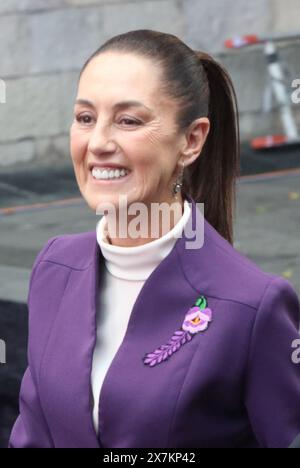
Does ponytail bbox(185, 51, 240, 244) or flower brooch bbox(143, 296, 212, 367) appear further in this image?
ponytail bbox(185, 51, 240, 244)

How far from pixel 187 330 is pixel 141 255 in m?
0.21

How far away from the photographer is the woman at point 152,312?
9.02 feet

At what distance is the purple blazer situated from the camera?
9.00ft

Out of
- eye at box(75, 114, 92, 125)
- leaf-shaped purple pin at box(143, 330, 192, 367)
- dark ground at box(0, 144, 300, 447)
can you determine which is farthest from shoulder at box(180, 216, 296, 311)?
dark ground at box(0, 144, 300, 447)

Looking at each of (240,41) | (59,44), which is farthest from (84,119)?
(240,41)

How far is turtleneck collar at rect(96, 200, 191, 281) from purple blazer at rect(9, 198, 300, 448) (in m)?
0.02

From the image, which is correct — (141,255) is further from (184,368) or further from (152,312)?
(184,368)

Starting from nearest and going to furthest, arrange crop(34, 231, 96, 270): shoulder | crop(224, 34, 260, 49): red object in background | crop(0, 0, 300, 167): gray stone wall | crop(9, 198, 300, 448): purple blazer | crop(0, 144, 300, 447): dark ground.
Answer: crop(9, 198, 300, 448): purple blazer → crop(34, 231, 96, 270): shoulder → crop(0, 144, 300, 447): dark ground → crop(0, 0, 300, 167): gray stone wall → crop(224, 34, 260, 49): red object in background

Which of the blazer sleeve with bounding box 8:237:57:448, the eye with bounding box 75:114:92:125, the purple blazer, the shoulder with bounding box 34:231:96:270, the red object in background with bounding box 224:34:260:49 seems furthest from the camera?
the red object in background with bounding box 224:34:260:49

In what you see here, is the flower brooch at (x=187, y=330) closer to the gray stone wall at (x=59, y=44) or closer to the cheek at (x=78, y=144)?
the cheek at (x=78, y=144)

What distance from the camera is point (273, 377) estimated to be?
2760mm

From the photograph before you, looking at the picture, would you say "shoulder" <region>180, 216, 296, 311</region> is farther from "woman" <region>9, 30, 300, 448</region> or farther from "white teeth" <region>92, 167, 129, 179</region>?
"white teeth" <region>92, 167, 129, 179</region>

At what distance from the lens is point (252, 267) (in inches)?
113

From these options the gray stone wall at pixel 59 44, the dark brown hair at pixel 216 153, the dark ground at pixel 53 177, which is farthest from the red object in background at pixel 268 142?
the dark brown hair at pixel 216 153
